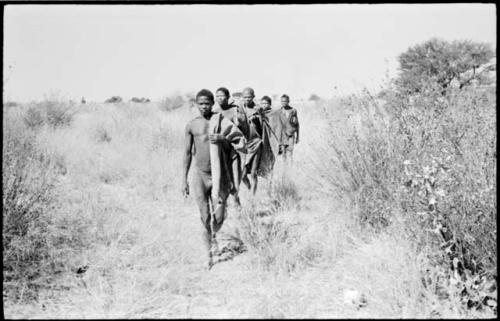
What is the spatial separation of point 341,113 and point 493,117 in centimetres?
192

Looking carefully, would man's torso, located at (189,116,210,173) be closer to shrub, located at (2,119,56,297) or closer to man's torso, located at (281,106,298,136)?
shrub, located at (2,119,56,297)

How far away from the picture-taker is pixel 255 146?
233 inches

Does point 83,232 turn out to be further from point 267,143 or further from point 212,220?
point 267,143

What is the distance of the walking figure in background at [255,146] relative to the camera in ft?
19.4

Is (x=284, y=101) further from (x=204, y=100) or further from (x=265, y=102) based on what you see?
(x=204, y=100)

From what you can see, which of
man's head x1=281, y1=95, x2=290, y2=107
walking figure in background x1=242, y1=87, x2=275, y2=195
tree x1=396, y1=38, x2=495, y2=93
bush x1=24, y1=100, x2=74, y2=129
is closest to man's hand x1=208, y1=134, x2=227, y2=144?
walking figure in background x1=242, y1=87, x2=275, y2=195

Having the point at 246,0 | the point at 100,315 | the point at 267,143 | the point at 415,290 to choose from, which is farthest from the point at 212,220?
the point at 267,143

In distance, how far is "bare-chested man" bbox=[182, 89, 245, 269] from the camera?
12.0 feet

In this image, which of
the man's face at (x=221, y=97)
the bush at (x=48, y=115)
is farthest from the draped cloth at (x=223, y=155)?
the bush at (x=48, y=115)

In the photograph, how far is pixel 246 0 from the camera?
2367 mm

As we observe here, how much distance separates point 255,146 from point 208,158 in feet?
7.44

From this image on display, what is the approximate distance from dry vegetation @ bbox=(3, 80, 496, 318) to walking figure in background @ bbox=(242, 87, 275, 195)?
0.58 metres

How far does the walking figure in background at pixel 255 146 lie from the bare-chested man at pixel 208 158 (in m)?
1.89

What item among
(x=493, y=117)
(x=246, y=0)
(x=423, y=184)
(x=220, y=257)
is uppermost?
(x=246, y=0)
